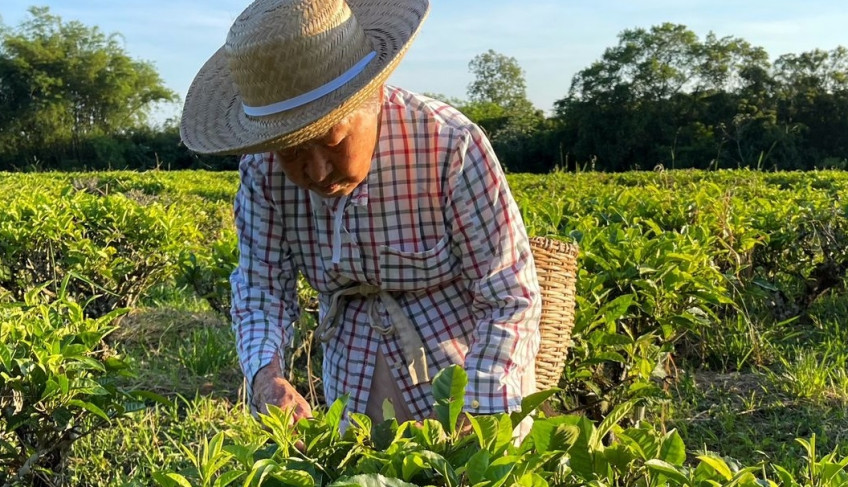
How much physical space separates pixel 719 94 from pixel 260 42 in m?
31.2

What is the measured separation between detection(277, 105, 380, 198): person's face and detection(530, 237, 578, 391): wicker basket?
0.54 m

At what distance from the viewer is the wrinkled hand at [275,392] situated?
1406 mm

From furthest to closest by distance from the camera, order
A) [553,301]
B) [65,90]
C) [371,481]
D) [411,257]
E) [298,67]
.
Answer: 1. [65,90]
2. [553,301]
3. [411,257]
4. [298,67]
5. [371,481]

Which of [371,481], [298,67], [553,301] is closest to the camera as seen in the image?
[371,481]

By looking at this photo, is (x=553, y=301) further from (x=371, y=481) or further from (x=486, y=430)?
(x=371, y=481)

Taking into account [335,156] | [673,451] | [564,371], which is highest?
[335,156]

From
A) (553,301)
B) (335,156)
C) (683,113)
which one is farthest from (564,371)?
(683,113)

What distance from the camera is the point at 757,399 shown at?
3.38m

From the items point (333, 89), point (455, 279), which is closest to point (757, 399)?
point (455, 279)

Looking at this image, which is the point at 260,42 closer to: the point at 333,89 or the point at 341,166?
the point at 333,89

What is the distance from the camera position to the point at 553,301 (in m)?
1.81

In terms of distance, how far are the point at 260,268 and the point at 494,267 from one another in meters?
0.52

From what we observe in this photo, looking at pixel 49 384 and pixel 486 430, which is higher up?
pixel 486 430

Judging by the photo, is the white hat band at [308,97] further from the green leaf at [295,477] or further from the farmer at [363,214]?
the green leaf at [295,477]
